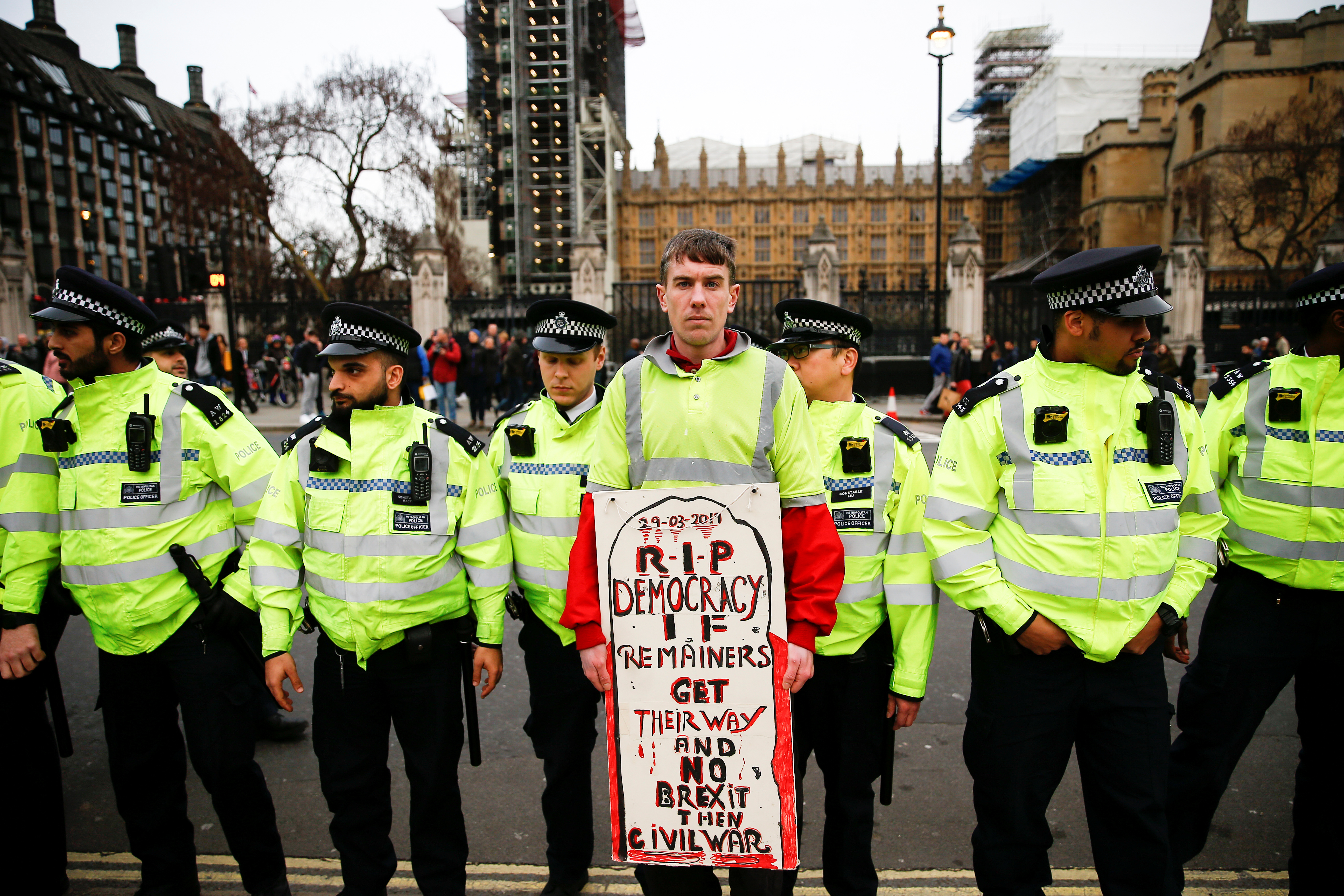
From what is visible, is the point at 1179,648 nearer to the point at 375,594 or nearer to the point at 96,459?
the point at 375,594

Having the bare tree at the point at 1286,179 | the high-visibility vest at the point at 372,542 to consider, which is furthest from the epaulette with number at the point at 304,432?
the bare tree at the point at 1286,179

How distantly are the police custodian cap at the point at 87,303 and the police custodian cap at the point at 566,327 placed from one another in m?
1.43

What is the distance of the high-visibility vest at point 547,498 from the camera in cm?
285

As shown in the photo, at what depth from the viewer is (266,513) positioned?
262cm

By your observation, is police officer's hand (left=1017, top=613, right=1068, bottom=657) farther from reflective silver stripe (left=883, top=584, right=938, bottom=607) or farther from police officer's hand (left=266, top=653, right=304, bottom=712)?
police officer's hand (left=266, top=653, right=304, bottom=712)

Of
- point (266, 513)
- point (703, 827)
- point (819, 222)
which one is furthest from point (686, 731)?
point (819, 222)

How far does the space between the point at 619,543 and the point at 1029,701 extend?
4.27 feet

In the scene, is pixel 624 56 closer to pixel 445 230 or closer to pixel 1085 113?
pixel 1085 113

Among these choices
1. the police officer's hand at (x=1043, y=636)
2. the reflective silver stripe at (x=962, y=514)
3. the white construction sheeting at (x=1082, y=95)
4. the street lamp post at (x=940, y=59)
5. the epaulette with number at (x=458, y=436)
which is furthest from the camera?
the white construction sheeting at (x=1082, y=95)

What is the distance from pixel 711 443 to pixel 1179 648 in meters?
1.75

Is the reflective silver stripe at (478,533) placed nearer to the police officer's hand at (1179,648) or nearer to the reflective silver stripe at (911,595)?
the reflective silver stripe at (911,595)

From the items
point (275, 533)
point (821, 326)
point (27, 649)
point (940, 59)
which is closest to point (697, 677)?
point (821, 326)

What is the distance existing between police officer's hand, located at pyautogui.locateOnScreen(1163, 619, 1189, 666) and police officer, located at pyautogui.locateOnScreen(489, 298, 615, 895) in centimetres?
189

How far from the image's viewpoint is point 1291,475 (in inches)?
108
